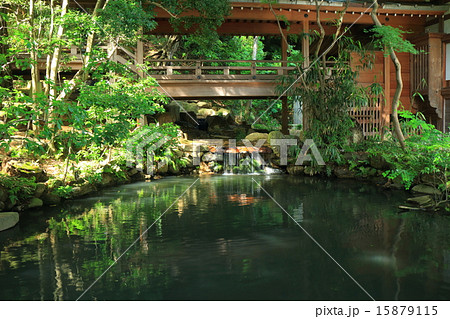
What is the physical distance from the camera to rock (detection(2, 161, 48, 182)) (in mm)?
8593

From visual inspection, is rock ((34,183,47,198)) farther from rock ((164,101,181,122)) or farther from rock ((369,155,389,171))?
rock ((164,101,181,122))

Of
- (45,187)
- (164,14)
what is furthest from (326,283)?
(164,14)

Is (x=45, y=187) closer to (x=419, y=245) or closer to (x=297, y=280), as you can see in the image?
(x=297, y=280)

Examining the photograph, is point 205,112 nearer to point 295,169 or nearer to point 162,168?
point 162,168

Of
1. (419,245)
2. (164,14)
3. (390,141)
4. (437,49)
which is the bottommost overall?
(419,245)

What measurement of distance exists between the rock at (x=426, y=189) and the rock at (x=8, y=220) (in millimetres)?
8246

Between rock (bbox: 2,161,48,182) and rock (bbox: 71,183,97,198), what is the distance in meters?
0.73

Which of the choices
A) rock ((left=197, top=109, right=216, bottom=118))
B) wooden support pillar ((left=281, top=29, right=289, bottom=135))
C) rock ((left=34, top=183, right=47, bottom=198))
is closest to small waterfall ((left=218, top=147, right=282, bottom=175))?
wooden support pillar ((left=281, top=29, right=289, bottom=135))

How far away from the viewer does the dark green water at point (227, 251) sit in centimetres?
403

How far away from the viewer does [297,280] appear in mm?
4250

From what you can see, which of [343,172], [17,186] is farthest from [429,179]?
[17,186]

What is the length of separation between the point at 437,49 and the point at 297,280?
1434cm

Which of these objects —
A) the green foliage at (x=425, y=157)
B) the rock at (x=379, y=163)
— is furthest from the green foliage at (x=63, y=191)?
the rock at (x=379, y=163)

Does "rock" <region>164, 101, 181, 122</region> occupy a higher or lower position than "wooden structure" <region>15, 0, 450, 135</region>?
lower
